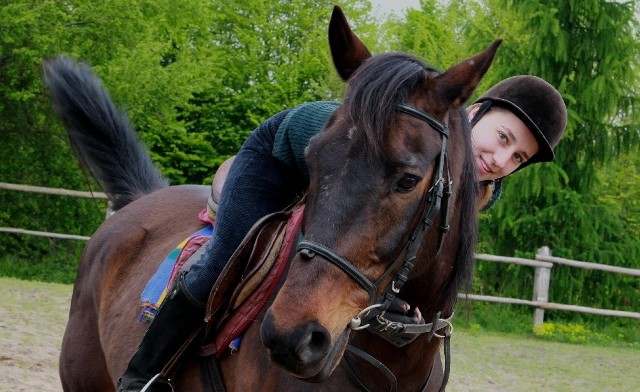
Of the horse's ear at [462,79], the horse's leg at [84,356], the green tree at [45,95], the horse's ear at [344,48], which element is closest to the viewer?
the horse's ear at [462,79]

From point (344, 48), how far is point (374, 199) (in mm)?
662

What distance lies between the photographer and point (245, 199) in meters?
3.02

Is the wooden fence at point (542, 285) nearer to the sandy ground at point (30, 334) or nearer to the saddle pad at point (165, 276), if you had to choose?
the sandy ground at point (30, 334)

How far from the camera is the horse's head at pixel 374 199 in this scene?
209 cm

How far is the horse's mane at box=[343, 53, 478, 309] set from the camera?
2252 millimetres

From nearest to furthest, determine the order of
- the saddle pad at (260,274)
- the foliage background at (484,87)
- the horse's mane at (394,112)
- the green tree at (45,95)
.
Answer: the horse's mane at (394,112) < the saddle pad at (260,274) < the green tree at (45,95) < the foliage background at (484,87)

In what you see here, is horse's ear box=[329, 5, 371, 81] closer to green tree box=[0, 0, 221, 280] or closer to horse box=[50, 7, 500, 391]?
horse box=[50, 7, 500, 391]

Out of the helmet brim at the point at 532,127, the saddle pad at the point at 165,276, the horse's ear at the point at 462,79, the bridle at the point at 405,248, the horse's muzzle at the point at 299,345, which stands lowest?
the saddle pad at the point at 165,276

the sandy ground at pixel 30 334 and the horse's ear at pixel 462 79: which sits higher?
the horse's ear at pixel 462 79

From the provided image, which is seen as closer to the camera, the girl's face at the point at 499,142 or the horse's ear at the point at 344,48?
the horse's ear at the point at 344,48

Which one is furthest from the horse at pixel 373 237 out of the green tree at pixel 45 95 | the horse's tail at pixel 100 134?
the green tree at pixel 45 95

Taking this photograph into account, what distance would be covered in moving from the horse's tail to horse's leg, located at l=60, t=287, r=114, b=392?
2.67 feet

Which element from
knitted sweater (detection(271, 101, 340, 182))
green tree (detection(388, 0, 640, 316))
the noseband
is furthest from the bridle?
green tree (detection(388, 0, 640, 316))

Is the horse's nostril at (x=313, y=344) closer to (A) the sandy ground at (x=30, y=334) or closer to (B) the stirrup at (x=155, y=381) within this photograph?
(B) the stirrup at (x=155, y=381)
